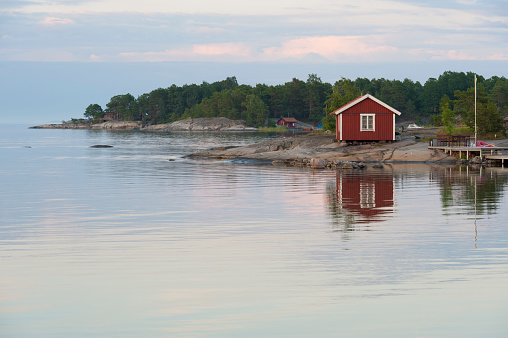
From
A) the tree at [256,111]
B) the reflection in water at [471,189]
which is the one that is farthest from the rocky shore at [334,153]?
the tree at [256,111]

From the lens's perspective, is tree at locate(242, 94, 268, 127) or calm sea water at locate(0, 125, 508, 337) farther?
tree at locate(242, 94, 268, 127)

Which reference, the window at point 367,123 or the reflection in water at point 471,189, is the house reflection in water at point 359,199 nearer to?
the reflection in water at point 471,189

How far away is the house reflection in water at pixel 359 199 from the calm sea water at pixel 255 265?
9 cm

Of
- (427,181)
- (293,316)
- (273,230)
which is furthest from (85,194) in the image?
(293,316)

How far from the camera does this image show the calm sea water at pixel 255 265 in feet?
31.5

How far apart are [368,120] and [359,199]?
109 ft

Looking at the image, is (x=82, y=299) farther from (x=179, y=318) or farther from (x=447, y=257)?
(x=447, y=257)

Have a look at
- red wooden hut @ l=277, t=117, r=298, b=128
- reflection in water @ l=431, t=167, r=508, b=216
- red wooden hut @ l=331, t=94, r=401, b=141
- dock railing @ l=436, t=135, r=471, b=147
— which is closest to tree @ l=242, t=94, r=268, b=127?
red wooden hut @ l=277, t=117, r=298, b=128

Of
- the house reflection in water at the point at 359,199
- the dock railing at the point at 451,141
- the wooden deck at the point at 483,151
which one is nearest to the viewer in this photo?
the house reflection in water at the point at 359,199

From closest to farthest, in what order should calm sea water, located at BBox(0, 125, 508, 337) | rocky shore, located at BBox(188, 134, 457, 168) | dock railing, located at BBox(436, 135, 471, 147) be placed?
calm sea water, located at BBox(0, 125, 508, 337) < rocky shore, located at BBox(188, 134, 457, 168) < dock railing, located at BBox(436, 135, 471, 147)

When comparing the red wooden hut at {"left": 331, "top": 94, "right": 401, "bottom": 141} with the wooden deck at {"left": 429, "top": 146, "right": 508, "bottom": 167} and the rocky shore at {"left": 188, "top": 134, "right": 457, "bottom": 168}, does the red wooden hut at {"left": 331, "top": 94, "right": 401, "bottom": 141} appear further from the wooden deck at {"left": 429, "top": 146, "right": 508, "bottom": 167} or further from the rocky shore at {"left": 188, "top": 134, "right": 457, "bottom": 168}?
the wooden deck at {"left": 429, "top": 146, "right": 508, "bottom": 167}

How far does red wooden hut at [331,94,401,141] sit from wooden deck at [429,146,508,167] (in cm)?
591

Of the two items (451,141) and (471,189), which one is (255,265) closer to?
(471,189)

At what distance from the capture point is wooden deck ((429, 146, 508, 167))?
50.3 m
